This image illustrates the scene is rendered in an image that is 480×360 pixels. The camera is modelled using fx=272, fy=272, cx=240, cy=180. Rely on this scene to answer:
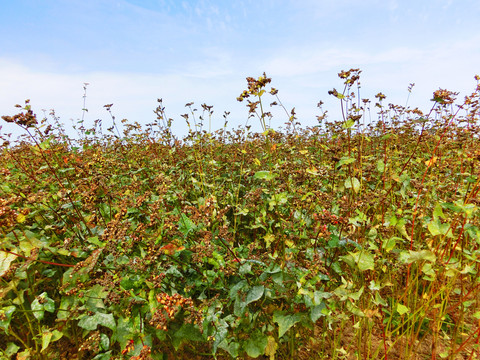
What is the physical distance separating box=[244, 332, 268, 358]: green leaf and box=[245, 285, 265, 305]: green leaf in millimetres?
487

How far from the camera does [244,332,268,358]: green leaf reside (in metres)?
1.83

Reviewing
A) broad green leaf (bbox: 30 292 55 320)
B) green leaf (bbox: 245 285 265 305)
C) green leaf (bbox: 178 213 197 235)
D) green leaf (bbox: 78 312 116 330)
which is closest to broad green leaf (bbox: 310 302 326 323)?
green leaf (bbox: 245 285 265 305)

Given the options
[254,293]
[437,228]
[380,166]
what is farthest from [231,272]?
[380,166]

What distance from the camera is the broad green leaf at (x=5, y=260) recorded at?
62.0 inches

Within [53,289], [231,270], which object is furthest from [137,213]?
[231,270]

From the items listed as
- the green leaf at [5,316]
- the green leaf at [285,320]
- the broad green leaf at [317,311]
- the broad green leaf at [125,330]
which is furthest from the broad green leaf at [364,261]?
the green leaf at [5,316]

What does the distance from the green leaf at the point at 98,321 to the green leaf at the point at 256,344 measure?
893mm

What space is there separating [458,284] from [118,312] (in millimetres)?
3554

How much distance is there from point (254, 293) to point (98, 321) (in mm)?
1018

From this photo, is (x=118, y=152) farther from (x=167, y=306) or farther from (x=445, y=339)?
(x=445, y=339)

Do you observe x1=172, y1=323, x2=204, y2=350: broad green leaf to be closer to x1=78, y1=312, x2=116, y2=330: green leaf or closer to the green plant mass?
the green plant mass

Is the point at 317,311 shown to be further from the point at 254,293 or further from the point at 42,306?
the point at 42,306

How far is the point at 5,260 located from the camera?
1616 mm

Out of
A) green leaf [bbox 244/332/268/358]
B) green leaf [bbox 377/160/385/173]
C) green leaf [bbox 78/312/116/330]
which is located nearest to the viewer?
green leaf [bbox 78/312/116/330]
